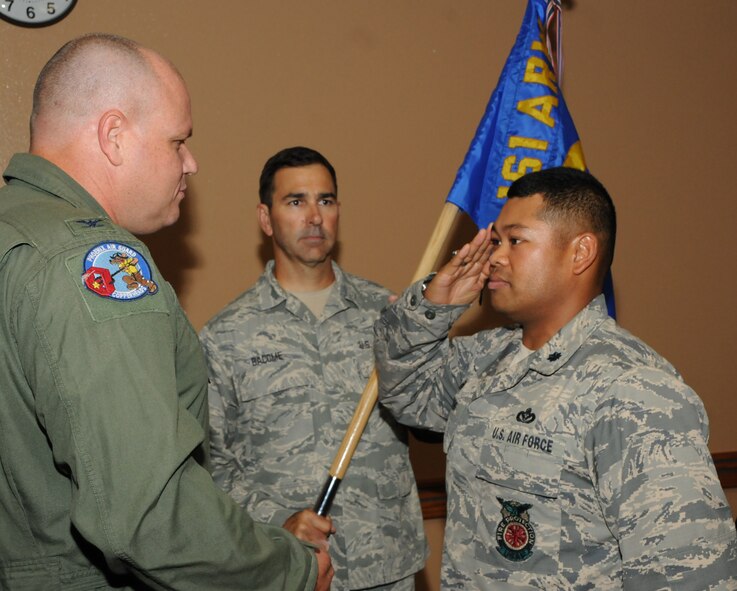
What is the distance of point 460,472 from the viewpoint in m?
1.79

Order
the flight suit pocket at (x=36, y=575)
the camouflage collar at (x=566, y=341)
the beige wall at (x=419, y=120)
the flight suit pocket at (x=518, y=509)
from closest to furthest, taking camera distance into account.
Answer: the flight suit pocket at (x=36, y=575)
the flight suit pocket at (x=518, y=509)
the camouflage collar at (x=566, y=341)
the beige wall at (x=419, y=120)

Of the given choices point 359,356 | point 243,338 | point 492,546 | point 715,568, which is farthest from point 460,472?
point 243,338

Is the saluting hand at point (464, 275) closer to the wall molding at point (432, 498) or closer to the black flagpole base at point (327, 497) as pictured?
the black flagpole base at point (327, 497)

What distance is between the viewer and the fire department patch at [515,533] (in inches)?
63.4

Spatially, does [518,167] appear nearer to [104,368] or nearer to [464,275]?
[464,275]

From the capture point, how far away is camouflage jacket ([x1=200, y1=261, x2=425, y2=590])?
2.37 meters

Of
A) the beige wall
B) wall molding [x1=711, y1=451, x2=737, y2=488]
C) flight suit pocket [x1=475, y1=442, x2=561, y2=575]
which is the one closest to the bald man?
flight suit pocket [x1=475, y1=442, x2=561, y2=575]

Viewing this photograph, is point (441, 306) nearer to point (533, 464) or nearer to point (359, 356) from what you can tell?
point (533, 464)

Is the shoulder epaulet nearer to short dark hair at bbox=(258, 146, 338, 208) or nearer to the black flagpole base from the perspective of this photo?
the black flagpole base

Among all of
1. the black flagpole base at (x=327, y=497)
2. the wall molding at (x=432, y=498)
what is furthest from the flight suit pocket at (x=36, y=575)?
the wall molding at (x=432, y=498)

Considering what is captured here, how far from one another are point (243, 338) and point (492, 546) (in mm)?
1110

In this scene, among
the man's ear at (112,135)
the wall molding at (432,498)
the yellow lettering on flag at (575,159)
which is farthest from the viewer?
the wall molding at (432,498)

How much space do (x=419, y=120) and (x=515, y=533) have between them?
80.0 inches

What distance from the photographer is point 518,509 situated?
1635 millimetres
